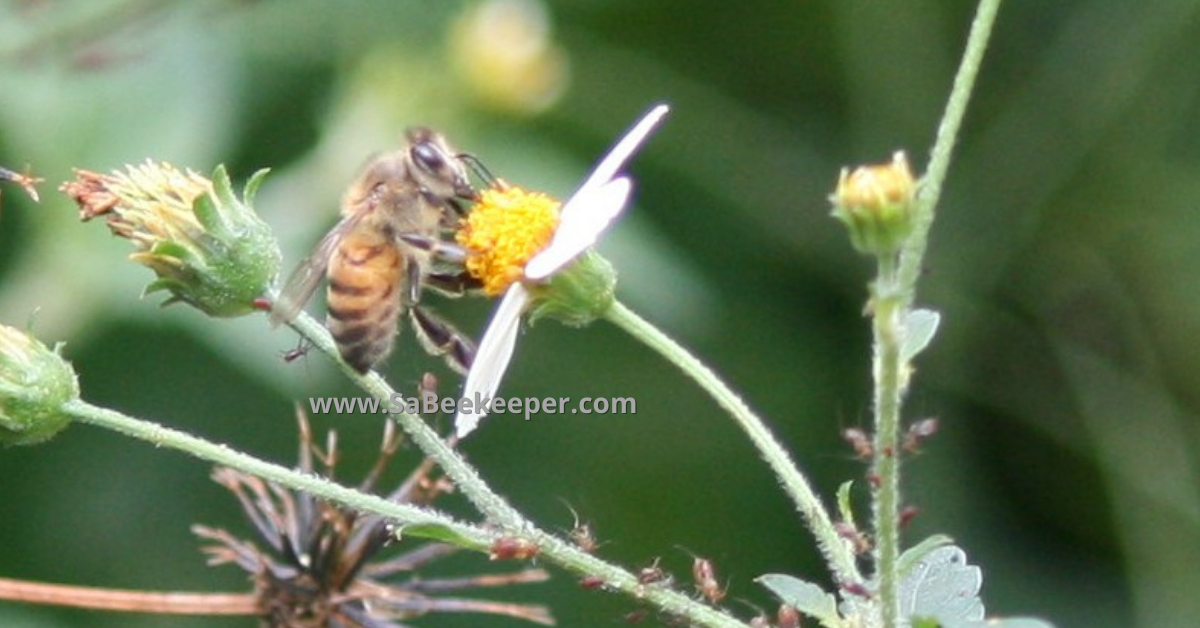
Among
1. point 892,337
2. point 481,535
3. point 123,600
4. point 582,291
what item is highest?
point 582,291

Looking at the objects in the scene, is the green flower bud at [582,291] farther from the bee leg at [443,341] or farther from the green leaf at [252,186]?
the green leaf at [252,186]

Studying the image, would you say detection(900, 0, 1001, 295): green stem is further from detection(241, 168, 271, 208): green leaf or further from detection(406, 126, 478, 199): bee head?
detection(406, 126, 478, 199): bee head

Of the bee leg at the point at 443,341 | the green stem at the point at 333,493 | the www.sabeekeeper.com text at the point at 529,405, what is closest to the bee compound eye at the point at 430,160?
the bee leg at the point at 443,341

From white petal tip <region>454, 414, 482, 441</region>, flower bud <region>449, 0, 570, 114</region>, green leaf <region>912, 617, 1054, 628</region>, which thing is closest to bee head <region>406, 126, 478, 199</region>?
white petal tip <region>454, 414, 482, 441</region>

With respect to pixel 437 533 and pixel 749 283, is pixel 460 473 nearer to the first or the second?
pixel 437 533

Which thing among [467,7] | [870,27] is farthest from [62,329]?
[870,27]

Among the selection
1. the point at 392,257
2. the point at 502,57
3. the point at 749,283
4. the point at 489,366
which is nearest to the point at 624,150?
the point at 489,366
